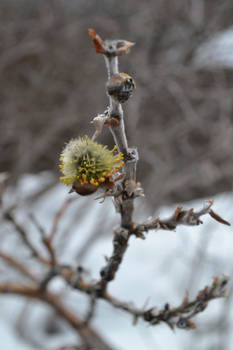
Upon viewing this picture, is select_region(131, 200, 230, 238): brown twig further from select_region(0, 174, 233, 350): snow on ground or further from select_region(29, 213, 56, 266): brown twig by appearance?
select_region(0, 174, 233, 350): snow on ground

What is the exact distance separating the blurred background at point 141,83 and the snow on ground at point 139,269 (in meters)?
0.03

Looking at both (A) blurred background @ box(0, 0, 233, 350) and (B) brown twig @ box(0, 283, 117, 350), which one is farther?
(A) blurred background @ box(0, 0, 233, 350)

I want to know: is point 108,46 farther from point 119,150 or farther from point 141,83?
point 141,83

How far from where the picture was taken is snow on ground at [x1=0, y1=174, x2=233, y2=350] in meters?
2.37

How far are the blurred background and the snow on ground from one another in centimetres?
3

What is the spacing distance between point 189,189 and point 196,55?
177 centimetres

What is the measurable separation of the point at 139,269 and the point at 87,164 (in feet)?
9.78

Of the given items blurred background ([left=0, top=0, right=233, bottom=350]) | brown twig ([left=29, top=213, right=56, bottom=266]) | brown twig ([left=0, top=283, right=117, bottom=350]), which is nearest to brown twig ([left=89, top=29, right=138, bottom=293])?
brown twig ([left=29, top=213, right=56, bottom=266])

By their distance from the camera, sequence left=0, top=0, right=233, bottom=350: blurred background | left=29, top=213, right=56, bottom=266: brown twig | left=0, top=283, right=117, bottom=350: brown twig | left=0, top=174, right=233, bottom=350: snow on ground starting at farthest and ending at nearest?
left=0, top=174, right=233, bottom=350: snow on ground → left=0, top=0, right=233, bottom=350: blurred background → left=0, top=283, right=117, bottom=350: brown twig → left=29, top=213, right=56, bottom=266: brown twig

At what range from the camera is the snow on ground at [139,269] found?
2.37 meters

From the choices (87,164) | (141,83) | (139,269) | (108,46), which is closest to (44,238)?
(87,164)

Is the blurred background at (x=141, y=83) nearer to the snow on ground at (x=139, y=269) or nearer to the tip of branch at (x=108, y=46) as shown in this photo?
the snow on ground at (x=139, y=269)

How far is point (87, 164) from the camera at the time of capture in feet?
1.15

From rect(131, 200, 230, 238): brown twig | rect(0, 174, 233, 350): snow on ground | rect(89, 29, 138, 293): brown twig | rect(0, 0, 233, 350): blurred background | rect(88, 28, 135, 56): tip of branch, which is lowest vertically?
rect(131, 200, 230, 238): brown twig
